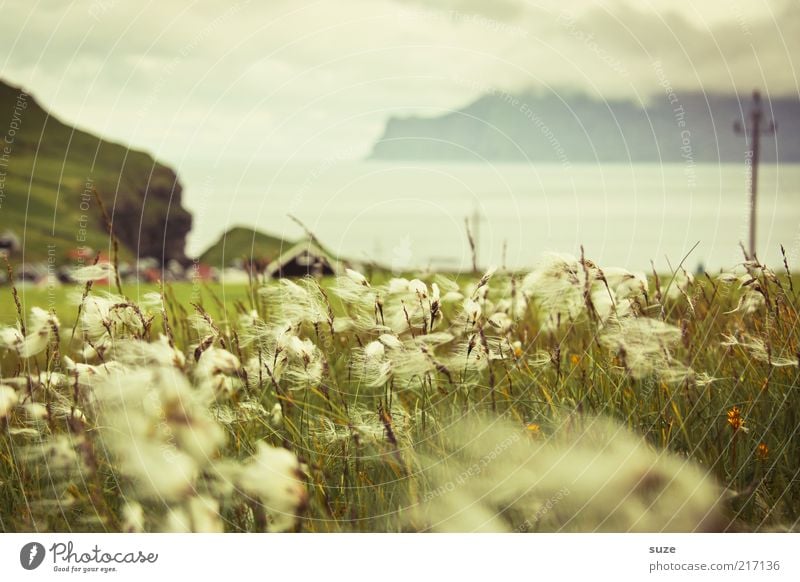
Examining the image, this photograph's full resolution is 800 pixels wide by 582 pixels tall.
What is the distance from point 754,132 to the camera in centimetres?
356

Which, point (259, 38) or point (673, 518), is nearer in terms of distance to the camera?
point (673, 518)

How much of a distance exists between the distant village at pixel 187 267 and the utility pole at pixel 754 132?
231 centimetres

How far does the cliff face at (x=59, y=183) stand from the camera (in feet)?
A: 11.1

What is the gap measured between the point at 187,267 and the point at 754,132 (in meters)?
3.38

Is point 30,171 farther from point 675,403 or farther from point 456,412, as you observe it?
point 675,403

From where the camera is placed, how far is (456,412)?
2.92 meters

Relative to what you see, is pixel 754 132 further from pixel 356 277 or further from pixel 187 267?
pixel 187 267

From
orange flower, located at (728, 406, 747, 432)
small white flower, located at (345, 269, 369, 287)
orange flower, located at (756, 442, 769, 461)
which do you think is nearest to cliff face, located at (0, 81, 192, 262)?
small white flower, located at (345, 269, 369, 287)

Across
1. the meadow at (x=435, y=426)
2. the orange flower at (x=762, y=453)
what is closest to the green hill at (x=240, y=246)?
the meadow at (x=435, y=426)

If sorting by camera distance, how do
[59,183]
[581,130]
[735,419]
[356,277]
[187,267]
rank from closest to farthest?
1. [356,277]
2. [735,419]
3. [581,130]
4. [59,183]
5. [187,267]

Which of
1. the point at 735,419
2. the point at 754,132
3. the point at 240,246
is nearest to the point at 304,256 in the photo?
the point at 240,246

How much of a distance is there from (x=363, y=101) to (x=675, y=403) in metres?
2.21

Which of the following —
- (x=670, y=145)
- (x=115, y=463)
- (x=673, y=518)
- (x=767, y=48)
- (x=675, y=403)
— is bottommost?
(x=115, y=463)

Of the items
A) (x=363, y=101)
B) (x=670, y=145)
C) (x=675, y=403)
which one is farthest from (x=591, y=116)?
(x=675, y=403)
